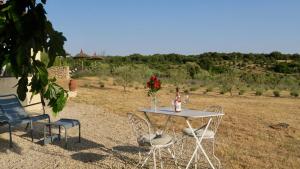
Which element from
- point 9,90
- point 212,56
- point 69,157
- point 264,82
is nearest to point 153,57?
point 212,56

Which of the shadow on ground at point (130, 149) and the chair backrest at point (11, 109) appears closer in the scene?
the shadow on ground at point (130, 149)

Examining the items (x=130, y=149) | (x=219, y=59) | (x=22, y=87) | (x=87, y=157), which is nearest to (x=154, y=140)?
(x=87, y=157)

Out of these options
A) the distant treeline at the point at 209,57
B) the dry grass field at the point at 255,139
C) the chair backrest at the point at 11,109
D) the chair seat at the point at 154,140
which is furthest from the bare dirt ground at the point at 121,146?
the distant treeline at the point at 209,57

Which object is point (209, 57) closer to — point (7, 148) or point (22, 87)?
point (7, 148)

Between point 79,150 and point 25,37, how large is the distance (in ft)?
18.5

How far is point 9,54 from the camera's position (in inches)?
72.9

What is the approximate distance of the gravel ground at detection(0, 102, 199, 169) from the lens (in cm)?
634

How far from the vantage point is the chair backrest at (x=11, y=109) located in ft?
24.7

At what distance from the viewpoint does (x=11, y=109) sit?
7.73 meters

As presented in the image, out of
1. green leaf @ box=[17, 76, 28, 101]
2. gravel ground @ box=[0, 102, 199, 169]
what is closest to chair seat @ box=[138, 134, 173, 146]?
gravel ground @ box=[0, 102, 199, 169]

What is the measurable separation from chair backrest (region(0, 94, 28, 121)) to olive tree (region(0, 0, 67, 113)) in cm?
578

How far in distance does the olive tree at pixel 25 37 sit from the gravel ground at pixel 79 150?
4477 mm

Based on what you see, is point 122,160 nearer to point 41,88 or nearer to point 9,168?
point 9,168

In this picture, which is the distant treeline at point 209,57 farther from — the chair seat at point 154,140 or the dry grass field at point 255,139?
the chair seat at point 154,140
